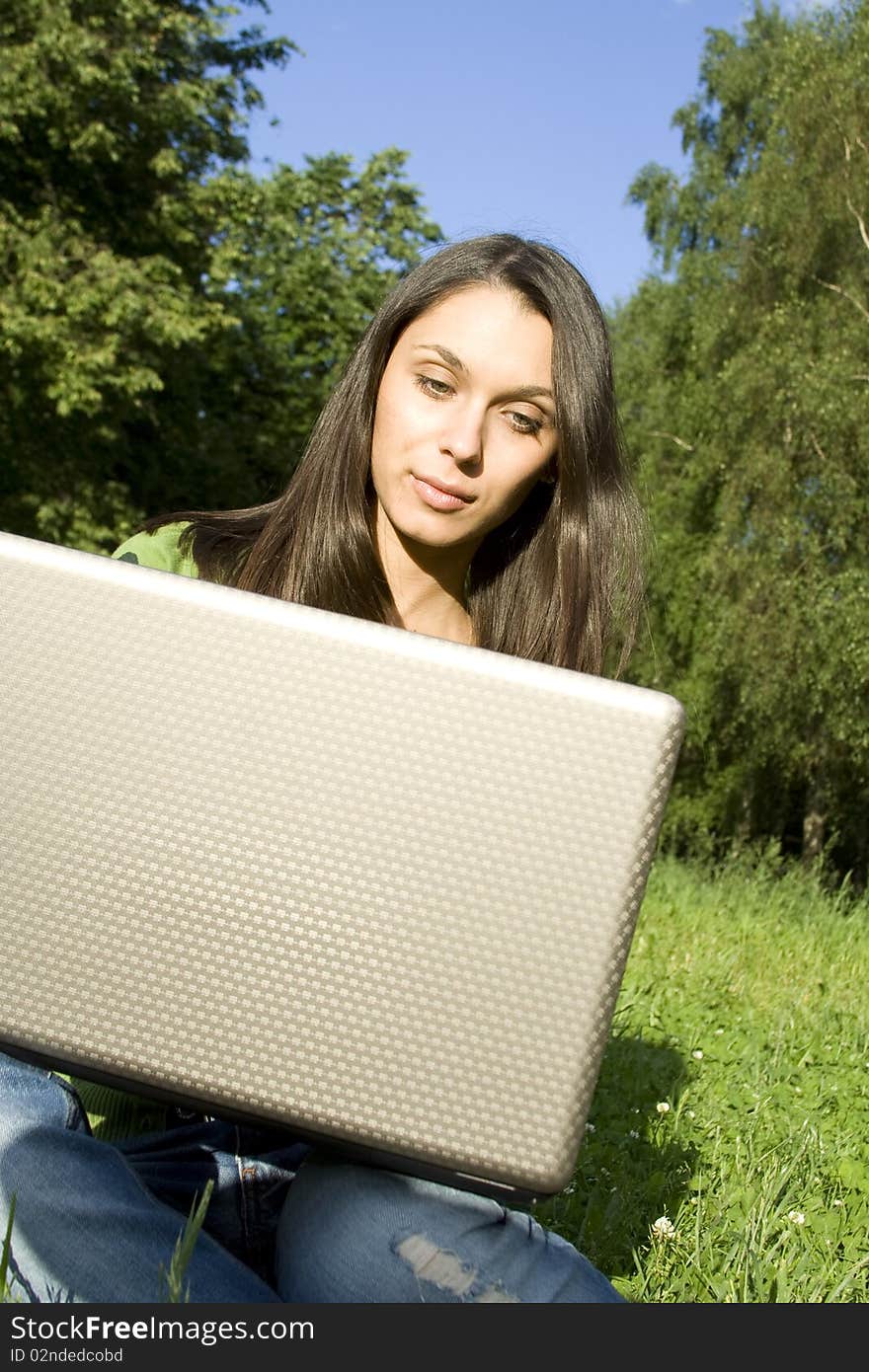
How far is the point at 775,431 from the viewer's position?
1273 centimetres

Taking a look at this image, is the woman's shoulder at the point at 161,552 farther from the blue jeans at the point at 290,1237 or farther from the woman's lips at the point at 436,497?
the blue jeans at the point at 290,1237

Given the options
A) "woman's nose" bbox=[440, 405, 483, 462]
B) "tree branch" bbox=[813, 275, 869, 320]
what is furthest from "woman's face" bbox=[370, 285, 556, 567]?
"tree branch" bbox=[813, 275, 869, 320]

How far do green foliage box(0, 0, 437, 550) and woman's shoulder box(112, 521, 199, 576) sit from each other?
9.83 meters

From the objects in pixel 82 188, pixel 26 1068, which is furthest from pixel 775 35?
pixel 26 1068

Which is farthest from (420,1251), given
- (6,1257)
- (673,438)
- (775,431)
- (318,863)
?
(673,438)

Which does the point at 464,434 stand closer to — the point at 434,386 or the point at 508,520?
the point at 434,386

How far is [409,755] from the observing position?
91 cm

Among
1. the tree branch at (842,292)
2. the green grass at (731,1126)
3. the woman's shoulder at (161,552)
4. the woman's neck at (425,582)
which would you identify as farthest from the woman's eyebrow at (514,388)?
the tree branch at (842,292)

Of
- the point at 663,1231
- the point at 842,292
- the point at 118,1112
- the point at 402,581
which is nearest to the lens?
the point at 118,1112

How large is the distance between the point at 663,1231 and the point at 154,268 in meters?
11.2

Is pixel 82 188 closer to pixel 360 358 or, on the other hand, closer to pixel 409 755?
pixel 360 358

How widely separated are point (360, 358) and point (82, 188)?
11619 mm

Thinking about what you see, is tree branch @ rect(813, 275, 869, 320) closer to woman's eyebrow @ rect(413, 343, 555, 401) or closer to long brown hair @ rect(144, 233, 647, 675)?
long brown hair @ rect(144, 233, 647, 675)

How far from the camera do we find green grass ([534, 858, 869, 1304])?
1.79 m
